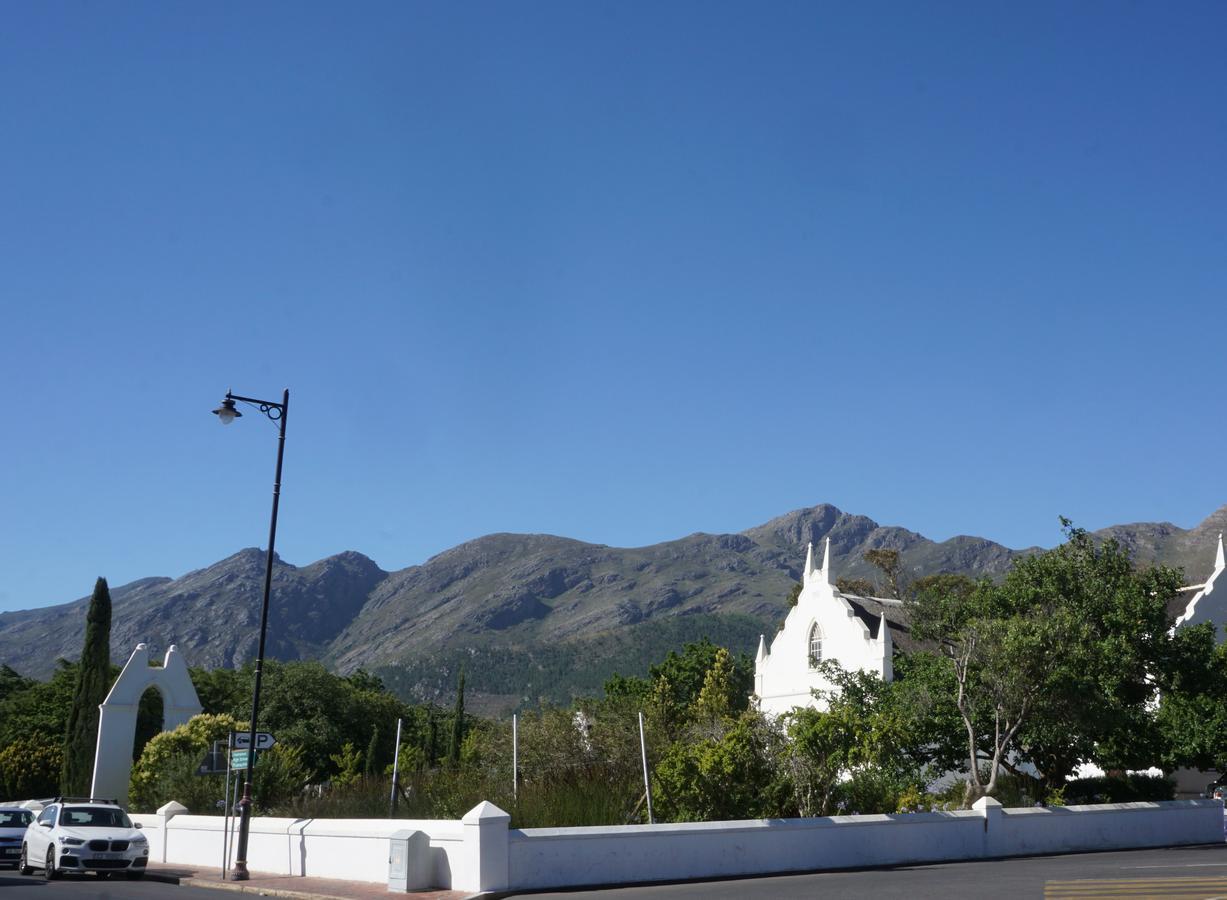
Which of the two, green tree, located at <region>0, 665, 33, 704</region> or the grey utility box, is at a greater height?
green tree, located at <region>0, 665, 33, 704</region>

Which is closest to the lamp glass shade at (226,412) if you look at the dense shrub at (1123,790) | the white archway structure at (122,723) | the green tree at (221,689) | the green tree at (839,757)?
the green tree at (839,757)

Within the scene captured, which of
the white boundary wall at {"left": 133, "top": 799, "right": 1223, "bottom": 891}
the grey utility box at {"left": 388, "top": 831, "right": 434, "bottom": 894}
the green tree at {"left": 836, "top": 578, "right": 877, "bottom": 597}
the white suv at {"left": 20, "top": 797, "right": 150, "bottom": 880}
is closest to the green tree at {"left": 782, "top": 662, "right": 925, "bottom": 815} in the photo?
the white boundary wall at {"left": 133, "top": 799, "right": 1223, "bottom": 891}

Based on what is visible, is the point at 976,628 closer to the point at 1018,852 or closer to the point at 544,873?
the point at 1018,852

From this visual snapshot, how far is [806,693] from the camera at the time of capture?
4981cm

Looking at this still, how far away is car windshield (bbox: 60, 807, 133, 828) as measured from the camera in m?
23.5

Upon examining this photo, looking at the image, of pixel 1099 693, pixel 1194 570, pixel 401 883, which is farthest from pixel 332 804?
pixel 1194 570

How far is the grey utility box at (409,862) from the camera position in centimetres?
1798

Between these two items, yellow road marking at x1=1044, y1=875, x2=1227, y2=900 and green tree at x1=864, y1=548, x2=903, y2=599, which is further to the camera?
green tree at x1=864, y1=548, x2=903, y2=599

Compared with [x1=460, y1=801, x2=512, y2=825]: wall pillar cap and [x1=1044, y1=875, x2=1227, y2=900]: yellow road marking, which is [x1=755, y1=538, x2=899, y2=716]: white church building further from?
[x1=460, y1=801, x2=512, y2=825]: wall pillar cap

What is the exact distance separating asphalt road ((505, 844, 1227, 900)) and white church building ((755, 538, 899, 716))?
2446 cm

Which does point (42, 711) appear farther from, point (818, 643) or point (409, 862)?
point (409, 862)

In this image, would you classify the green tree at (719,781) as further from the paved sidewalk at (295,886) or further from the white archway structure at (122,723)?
the white archway structure at (122,723)

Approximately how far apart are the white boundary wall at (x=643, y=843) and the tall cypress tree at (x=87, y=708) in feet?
60.3

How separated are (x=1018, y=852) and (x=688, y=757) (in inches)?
315
